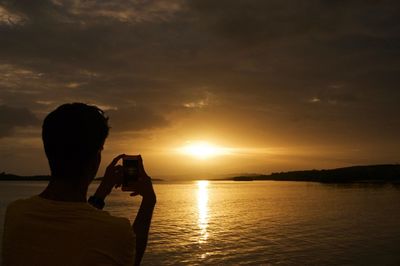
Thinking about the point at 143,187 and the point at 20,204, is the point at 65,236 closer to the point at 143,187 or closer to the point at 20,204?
the point at 20,204

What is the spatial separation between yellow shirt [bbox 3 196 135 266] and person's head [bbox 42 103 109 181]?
0.27m

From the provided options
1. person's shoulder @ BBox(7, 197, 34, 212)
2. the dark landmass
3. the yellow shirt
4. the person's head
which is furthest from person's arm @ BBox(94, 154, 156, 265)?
the dark landmass

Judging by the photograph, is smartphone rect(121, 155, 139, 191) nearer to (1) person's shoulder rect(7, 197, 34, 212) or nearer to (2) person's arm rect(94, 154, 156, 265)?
(2) person's arm rect(94, 154, 156, 265)

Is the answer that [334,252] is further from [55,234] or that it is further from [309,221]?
[55,234]

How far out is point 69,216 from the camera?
2539mm

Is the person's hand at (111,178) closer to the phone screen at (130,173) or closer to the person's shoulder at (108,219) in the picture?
the phone screen at (130,173)

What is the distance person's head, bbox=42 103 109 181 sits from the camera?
2.70m

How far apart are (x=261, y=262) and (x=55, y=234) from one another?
19181 mm

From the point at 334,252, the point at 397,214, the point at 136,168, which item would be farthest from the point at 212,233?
the point at 136,168

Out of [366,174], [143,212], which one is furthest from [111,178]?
[366,174]

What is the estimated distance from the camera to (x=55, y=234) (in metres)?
2.50

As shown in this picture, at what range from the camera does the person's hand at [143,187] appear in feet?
10.5

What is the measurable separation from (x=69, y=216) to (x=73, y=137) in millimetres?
512

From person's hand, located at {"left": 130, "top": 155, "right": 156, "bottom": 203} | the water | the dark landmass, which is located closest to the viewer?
person's hand, located at {"left": 130, "top": 155, "right": 156, "bottom": 203}
